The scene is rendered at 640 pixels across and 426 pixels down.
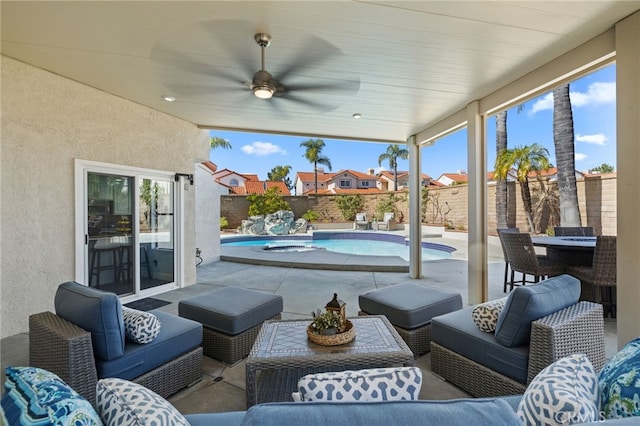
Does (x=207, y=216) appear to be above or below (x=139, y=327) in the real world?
above

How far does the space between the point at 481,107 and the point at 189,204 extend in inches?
189

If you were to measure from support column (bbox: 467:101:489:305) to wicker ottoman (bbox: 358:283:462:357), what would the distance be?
124 centimetres

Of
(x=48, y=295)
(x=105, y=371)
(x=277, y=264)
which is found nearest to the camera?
(x=105, y=371)

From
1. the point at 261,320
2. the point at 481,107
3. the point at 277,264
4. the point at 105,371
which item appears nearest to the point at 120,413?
the point at 105,371

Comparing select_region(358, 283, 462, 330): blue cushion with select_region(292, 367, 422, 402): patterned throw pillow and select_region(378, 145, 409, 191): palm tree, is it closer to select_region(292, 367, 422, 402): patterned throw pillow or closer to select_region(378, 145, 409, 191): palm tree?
select_region(292, 367, 422, 402): patterned throw pillow

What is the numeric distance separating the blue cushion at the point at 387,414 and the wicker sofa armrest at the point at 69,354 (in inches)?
59.2

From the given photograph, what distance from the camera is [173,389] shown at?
2162 mm

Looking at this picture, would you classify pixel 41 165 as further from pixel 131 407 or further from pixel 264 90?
pixel 131 407

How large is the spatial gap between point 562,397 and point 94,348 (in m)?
2.32

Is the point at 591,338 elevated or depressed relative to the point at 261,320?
elevated

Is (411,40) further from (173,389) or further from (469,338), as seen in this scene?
(173,389)

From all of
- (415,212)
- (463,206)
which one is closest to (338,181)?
(463,206)

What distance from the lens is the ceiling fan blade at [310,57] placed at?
266 cm

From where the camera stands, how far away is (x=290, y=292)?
4793mm
